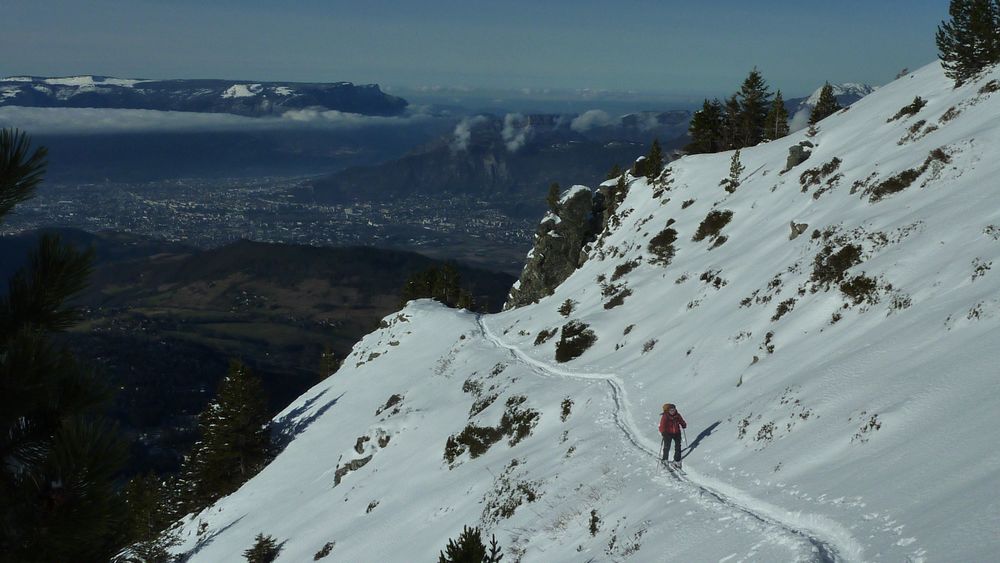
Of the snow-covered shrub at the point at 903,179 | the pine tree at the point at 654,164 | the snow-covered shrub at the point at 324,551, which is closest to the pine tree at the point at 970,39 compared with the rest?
the snow-covered shrub at the point at 903,179

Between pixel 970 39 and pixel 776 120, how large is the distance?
34602 millimetres

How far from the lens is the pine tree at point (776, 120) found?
76.6 metres

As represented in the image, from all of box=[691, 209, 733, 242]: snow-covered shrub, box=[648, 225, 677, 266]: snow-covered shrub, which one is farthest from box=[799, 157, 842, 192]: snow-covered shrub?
box=[648, 225, 677, 266]: snow-covered shrub

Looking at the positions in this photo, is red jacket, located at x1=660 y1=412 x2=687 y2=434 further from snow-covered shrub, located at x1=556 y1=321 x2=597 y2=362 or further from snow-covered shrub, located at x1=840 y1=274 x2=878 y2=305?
snow-covered shrub, located at x1=556 y1=321 x2=597 y2=362

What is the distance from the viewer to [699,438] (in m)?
22.6

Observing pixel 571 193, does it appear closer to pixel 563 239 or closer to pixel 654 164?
pixel 563 239

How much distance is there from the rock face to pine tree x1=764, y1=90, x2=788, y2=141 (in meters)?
23.7

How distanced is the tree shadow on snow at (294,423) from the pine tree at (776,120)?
63174 millimetres

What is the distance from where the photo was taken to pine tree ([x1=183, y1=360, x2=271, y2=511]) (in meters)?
57.7

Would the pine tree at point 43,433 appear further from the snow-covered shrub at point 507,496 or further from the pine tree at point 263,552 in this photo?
the pine tree at point 263,552

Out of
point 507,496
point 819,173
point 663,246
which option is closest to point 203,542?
point 507,496

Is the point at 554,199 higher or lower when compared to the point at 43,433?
higher

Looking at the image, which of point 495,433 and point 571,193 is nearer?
point 495,433

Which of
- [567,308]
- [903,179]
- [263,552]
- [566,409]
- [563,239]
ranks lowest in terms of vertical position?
[263,552]
